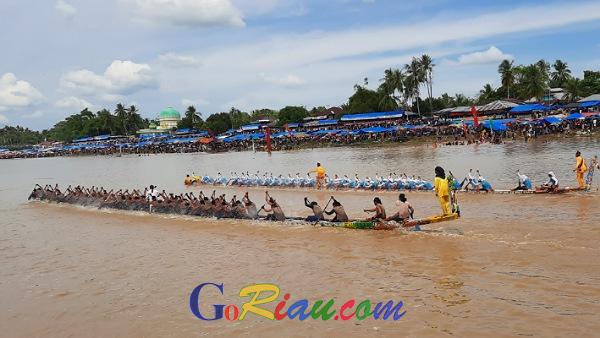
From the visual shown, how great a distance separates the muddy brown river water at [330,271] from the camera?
8672 mm

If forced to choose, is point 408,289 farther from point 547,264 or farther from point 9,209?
point 9,209

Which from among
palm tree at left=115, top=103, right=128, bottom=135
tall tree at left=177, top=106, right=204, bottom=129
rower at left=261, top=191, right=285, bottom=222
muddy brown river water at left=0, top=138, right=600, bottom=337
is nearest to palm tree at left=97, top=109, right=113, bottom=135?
palm tree at left=115, top=103, right=128, bottom=135

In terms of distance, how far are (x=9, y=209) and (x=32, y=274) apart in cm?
1969

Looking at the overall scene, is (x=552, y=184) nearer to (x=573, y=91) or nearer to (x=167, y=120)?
(x=573, y=91)

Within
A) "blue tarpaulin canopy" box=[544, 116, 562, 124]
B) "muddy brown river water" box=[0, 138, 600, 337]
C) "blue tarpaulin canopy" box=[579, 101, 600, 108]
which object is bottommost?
"muddy brown river water" box=[0, 138, 600, 337]

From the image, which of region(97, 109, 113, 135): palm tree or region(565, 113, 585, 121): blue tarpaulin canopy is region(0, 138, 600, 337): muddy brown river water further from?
region(97, 109, 113, 135): palm tree

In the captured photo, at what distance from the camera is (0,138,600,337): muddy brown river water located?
28.5 feet

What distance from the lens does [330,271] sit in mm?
11758

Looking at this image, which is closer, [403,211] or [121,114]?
[403,211]

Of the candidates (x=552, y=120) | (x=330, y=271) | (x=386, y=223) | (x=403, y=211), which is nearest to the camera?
(x=330, y=271)

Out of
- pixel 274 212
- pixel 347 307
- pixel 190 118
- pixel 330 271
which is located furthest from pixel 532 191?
pixel 190 118

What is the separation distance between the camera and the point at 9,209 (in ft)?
101

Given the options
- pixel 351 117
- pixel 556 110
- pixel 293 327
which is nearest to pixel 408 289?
pixel 293 327

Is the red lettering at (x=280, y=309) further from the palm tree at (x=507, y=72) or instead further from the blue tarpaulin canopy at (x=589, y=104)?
the palm tree at (x=507, y=72)
